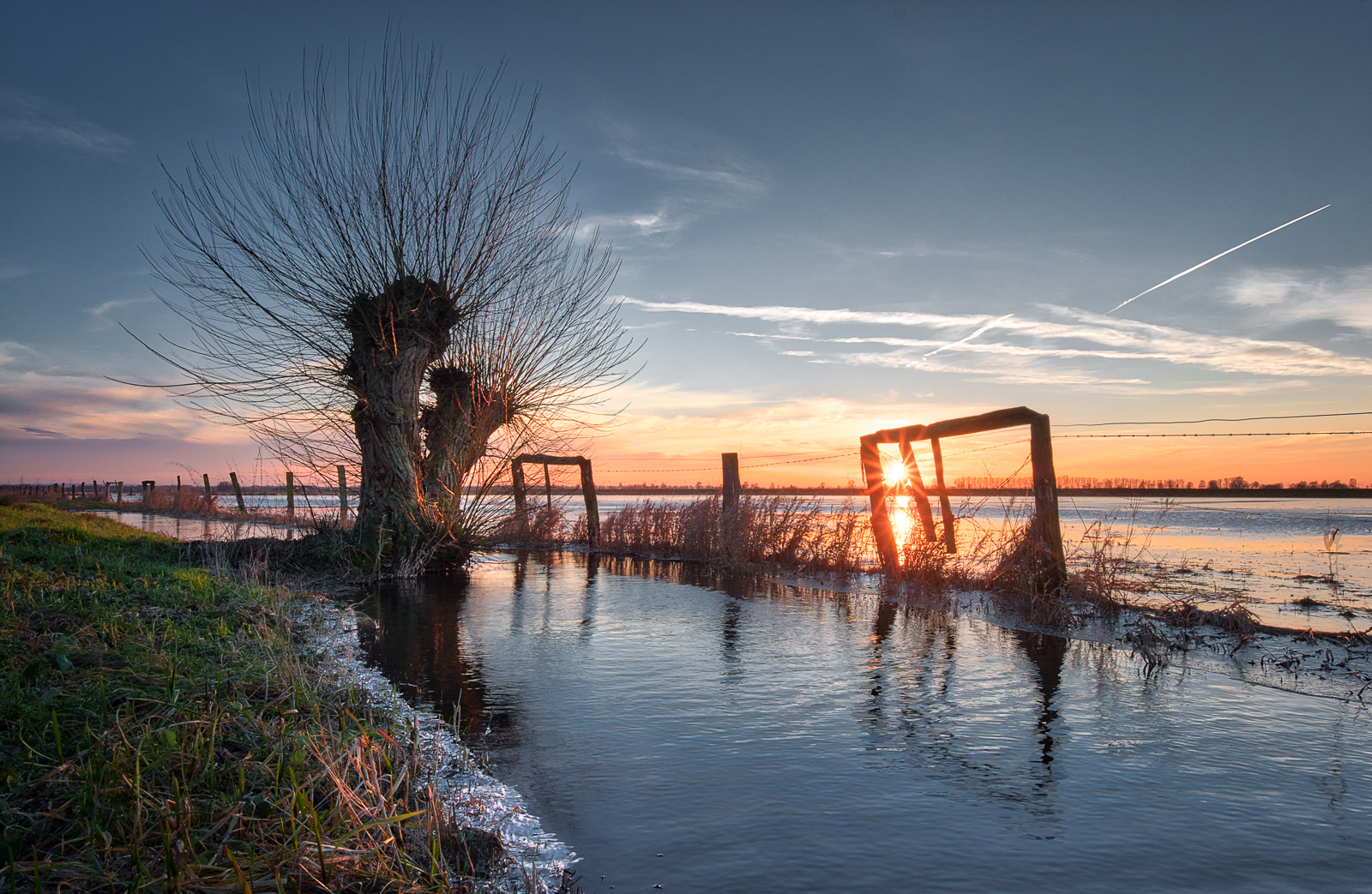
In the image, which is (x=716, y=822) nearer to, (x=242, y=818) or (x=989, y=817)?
(x=989, y=817)

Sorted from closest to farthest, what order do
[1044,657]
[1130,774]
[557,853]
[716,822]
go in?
1. [557,853]
2. [716,822]
3. [1130,774]
4. [1044,657]

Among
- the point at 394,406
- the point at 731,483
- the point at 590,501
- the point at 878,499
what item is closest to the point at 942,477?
the point at 878,499

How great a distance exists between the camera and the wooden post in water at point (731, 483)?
12.5m

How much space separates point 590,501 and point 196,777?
43.3ft

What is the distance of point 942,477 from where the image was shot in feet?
30.3

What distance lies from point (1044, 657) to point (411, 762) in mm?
4714

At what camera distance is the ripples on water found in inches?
102

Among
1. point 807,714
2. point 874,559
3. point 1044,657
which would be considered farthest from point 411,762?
point 874,559

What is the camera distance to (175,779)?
7.91ft

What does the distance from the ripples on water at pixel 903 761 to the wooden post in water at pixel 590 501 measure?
8.97 metres

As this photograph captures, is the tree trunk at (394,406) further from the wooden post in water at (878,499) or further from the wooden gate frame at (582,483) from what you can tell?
the wooden post in water at (878,499)

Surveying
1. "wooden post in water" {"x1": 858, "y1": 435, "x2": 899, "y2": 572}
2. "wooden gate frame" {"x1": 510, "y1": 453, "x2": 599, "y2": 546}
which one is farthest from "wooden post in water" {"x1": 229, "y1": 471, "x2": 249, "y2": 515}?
"wooden post in water" {"x1": 858, "y1": 435, "x2": 899, "y2": 572}

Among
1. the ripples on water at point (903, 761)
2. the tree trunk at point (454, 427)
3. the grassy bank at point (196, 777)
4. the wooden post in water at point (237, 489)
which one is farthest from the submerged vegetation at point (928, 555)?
the wooden post in water at point (237, 489)

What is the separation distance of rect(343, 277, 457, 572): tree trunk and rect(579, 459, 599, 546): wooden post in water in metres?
4.65
